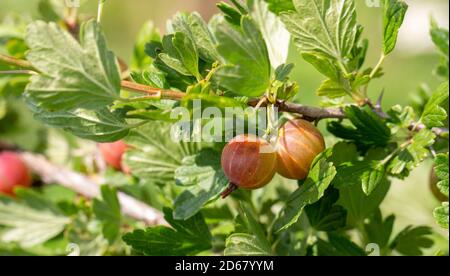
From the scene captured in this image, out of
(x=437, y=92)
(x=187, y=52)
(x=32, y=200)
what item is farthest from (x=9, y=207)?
(x=437, y=92)

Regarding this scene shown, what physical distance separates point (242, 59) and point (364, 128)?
0.67 feet

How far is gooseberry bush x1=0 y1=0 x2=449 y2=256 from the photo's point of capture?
56cm

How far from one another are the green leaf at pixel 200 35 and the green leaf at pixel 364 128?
0.16 metres

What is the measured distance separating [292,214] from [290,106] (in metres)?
0.11

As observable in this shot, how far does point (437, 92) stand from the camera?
68 centimetres

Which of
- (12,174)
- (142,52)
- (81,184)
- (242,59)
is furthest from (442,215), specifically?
(12,174)

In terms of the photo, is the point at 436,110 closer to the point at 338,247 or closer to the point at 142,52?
the point at 338,247

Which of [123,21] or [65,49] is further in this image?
[123,21]

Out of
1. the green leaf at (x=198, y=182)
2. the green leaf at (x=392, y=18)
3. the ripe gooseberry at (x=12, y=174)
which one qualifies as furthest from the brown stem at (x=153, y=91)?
the ripe gooseberry at (x=12, y=174)

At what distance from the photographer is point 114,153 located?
40.2 inches

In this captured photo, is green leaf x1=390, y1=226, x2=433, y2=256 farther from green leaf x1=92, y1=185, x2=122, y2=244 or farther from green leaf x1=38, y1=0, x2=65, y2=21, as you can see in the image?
green leaf x1=38, y1=0, x2=65, y2=21

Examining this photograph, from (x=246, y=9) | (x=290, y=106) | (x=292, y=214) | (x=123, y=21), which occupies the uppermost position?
(x=123, y=21)

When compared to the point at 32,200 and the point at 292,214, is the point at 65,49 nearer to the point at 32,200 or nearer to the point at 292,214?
the point at 292,214

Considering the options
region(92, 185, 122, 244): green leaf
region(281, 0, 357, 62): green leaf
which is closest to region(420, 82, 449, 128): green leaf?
region(281, 0, 357, 62): green leaf
